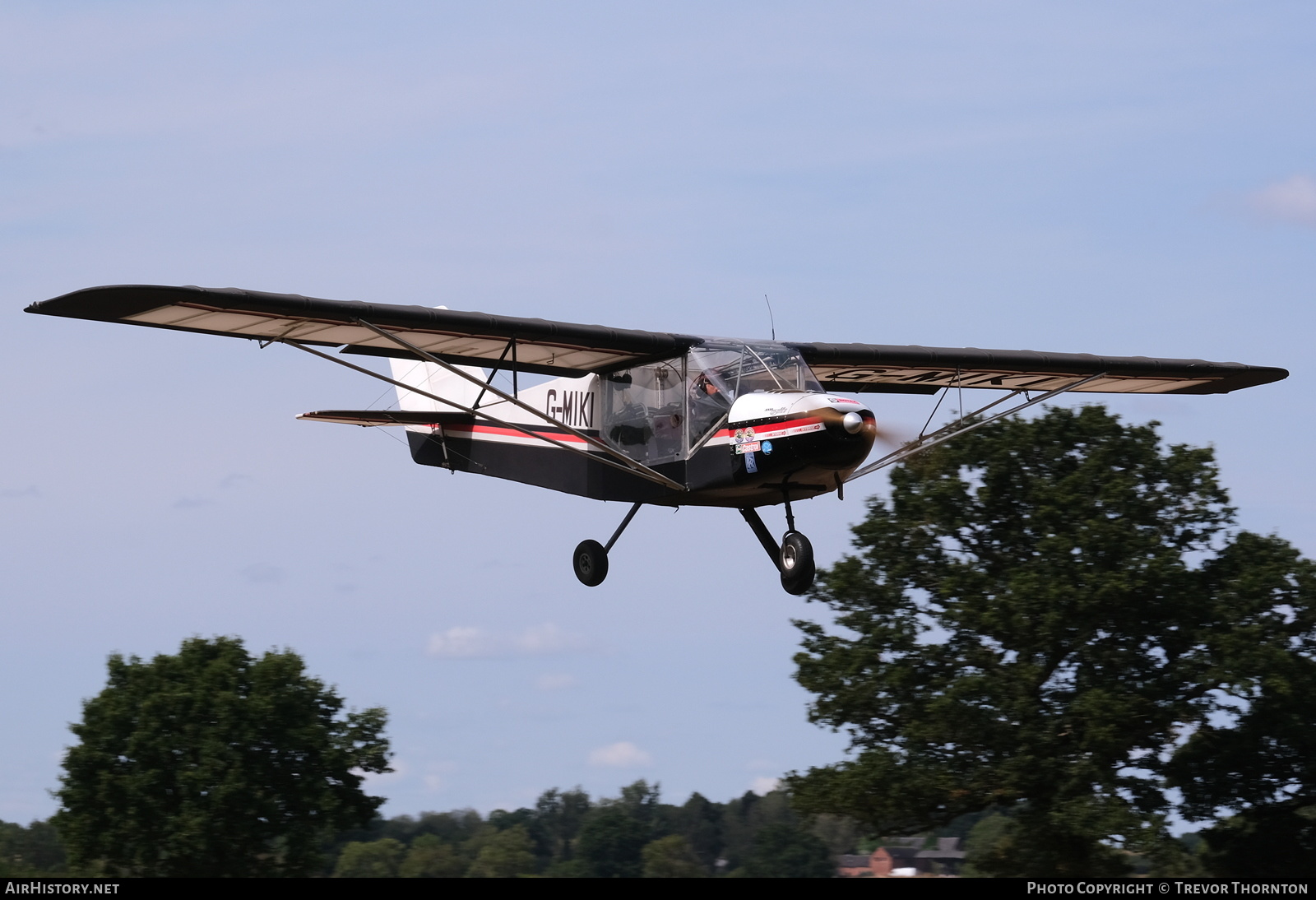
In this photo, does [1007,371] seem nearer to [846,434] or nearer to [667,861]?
[846,434]

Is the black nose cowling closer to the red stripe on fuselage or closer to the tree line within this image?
the red stripe on fuselage

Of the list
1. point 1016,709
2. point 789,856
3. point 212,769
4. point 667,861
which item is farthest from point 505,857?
point 1016,709

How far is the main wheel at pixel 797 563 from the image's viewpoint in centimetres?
1881

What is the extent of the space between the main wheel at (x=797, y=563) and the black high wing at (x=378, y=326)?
2.81m

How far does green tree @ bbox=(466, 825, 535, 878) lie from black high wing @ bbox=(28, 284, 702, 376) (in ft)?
161

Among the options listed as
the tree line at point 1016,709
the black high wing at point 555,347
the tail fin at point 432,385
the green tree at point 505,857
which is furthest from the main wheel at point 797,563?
the green tree at point 505,857

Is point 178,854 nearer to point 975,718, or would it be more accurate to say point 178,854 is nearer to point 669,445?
point 975,718

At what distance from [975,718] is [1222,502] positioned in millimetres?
10805

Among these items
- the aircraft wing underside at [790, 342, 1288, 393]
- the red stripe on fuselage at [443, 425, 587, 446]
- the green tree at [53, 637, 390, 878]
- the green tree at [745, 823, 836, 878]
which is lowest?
the green tree at [745, 823, 836, 878]

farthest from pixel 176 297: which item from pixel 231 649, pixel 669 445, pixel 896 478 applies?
pixel 231 649

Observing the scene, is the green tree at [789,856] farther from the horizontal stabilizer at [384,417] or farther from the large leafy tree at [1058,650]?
the horizontal stabilizer at [384,417]

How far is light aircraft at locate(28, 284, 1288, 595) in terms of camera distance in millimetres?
17641

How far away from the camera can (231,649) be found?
53.7 m

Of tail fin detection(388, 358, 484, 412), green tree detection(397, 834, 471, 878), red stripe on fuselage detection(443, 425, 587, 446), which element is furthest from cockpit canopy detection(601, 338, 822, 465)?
green tree detection(397, 834, 471, 878)
